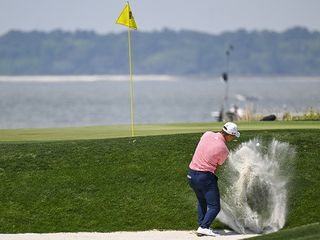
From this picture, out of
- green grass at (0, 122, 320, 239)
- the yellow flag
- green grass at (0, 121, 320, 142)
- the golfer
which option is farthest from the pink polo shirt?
green grass at (0, 121, 320, 142)

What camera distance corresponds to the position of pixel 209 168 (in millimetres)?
17172

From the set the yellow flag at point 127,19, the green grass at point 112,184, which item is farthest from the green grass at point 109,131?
the yellow flag at point 127,19

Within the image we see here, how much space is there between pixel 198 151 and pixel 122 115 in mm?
106039

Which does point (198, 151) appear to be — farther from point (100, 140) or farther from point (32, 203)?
point (100, 140)

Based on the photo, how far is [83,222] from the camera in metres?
18.5

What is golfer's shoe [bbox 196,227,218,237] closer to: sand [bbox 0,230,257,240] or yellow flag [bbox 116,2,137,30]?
sand [bbox 0,230,257,240]

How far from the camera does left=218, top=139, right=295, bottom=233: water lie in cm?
1827

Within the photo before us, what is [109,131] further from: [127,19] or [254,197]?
[254,197]

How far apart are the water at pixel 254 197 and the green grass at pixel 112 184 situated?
0.29 metres

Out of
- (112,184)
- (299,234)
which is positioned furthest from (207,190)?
(112,184)

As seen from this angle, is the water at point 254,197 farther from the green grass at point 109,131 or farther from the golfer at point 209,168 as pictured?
the green grass at point 109,131

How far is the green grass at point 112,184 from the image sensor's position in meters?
18.6

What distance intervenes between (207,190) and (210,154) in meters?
0.60

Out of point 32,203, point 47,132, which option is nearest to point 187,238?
point 32,203
